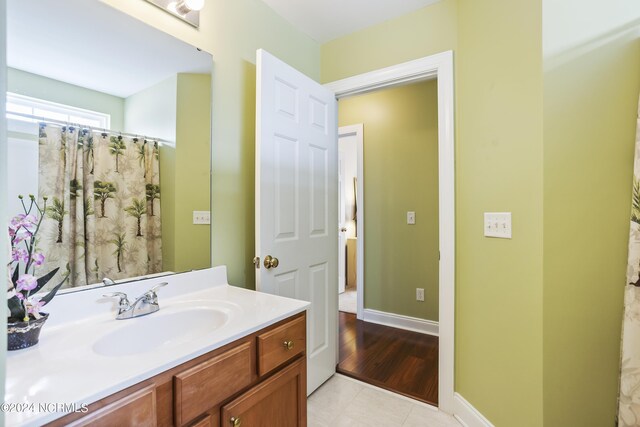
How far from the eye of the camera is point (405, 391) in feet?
6.23

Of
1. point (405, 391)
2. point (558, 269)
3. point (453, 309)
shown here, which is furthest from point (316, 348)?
point (558, 269)

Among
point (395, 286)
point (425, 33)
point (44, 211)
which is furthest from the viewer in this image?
point (395, 286)

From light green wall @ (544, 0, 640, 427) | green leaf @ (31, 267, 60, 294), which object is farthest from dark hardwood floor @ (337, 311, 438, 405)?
green leaf @ (31, 267, 60, 294)

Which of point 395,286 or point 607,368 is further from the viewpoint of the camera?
point 395,286

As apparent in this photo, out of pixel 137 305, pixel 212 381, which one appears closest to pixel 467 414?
pixel 212 381

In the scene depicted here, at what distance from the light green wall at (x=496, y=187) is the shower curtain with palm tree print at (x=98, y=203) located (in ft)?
5.04

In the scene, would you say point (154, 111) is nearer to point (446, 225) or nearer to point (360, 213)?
point (446, 225)

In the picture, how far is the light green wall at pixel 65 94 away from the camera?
0.94 m

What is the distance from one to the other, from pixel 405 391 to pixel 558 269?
1210mm

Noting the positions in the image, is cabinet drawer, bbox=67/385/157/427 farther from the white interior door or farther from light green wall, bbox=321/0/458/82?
light green wall, bbox=321/0/458/82

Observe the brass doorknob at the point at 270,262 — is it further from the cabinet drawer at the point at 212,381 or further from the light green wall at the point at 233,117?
the cabinet drawer at the point at 212,381

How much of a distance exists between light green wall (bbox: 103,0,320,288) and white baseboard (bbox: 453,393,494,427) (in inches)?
52.2

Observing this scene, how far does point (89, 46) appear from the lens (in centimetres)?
110

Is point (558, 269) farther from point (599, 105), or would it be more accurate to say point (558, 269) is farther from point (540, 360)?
point (599, 105)
